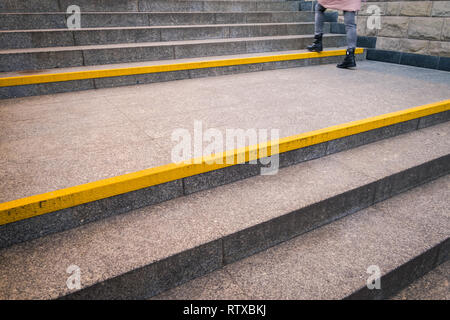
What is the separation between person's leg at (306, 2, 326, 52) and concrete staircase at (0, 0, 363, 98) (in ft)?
0.63

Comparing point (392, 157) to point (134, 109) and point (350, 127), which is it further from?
point (134, 109)

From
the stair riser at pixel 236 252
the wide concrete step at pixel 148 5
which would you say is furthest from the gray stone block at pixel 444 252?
the wide concrete step at pixel 148 5

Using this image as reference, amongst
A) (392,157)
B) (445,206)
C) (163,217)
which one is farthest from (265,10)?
(163,217)

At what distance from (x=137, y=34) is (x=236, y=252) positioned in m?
4.23

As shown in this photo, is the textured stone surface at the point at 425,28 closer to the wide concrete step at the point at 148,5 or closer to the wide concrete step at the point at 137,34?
the wide concrete step at the point at 137,34

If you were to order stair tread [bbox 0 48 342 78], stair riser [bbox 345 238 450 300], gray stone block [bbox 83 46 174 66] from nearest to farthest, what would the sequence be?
stair riser [bbox 345 238 450 300] → stair tread [bbox 0 48 342 78] → gray stone block [bbox 83 46 174 66]

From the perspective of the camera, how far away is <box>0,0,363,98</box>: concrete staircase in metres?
4.00

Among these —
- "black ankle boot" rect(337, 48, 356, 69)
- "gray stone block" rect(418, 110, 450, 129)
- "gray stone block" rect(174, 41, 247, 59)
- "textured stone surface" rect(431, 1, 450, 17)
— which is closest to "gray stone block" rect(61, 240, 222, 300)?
"gray stone block" rect(418, 110, 450, 129)

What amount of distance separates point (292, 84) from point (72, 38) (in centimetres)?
321

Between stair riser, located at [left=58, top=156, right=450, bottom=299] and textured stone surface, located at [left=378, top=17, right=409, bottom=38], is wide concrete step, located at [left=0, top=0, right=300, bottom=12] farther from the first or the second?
stair riser, located at [left=58, top=156, right=450, bottom=299]

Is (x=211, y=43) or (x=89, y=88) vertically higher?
(x=211, y=43)

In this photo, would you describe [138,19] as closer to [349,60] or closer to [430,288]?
[349,60]

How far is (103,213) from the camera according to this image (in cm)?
188

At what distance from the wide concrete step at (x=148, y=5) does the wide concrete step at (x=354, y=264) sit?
5.17m
